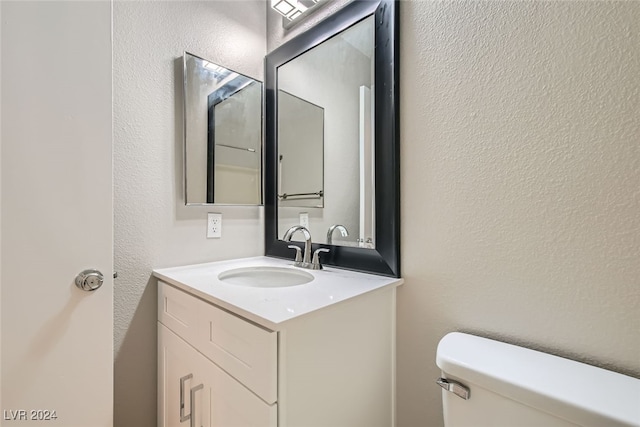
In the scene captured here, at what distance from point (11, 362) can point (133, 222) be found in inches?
20.8

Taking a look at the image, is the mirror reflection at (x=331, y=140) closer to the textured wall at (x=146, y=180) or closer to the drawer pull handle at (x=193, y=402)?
the textured wall at (x=146, y=180)

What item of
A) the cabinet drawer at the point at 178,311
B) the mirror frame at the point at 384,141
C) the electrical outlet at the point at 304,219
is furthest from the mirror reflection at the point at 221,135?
the mirror frame at the point at 384,141

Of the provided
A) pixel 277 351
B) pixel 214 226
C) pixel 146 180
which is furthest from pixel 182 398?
pixel 146 180

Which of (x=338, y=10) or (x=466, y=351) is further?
(x=338, y=10)

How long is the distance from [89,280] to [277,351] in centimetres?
63

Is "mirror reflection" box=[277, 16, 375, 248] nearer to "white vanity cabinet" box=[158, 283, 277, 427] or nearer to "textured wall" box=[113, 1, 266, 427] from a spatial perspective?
"textured wall" box=[113, 1, 266, 427]

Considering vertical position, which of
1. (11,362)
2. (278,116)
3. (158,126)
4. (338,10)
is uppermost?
(338,10)

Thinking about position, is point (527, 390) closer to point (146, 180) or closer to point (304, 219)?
point (304, 219)

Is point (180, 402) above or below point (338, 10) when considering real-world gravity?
below

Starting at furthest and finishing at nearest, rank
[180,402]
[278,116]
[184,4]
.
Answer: [278,116], [184,4], [180,402]

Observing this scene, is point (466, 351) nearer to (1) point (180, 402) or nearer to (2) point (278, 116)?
(1) point (180, 402)

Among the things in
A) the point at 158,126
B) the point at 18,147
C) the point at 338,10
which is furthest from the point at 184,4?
the point at 18,147

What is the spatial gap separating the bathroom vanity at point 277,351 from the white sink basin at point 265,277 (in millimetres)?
79

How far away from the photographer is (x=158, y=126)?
1211 millimetres
